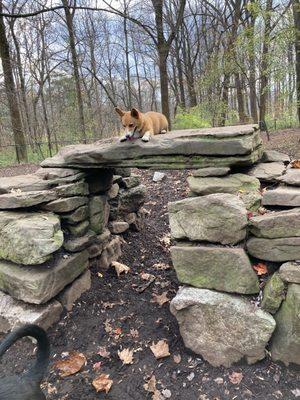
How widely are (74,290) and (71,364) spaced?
0.99m

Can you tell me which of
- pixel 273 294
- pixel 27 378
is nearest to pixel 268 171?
pixel 273 294

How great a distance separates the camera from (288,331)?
3.13 metres

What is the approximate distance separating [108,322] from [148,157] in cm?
210

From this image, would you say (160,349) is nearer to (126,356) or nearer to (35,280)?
(126,356)

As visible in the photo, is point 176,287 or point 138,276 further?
point 138,276

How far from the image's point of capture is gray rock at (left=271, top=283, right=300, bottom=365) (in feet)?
10.1

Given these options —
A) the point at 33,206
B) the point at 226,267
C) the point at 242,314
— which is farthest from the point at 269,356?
the point at 33,206

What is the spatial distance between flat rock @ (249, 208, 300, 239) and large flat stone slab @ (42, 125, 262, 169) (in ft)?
2.65

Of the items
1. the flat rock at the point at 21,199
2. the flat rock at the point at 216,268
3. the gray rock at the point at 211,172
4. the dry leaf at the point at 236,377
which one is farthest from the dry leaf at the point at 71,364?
the gray rock at the point at 211,172

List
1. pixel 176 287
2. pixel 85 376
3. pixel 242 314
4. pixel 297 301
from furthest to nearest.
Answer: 1. pixel 176 287
2. pixel 85 376
3. pixel 242 314
4. pixel 297 301

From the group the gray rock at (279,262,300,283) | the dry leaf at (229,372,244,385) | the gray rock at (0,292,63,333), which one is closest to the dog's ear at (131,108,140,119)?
the gray rock at (279,262,300,283)

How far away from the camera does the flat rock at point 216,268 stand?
3258mm

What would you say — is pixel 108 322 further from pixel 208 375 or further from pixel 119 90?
pixel 119 90

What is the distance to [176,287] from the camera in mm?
4629
